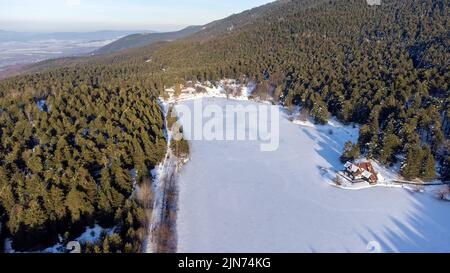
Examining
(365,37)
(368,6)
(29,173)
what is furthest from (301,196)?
(368,6)

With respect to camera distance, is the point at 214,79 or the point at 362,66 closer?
the point at 362,66

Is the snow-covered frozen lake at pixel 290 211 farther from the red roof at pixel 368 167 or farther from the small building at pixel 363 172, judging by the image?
the red roof at pixel 368 167

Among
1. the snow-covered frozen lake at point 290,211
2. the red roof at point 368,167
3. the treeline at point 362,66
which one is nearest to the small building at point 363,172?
the red roof at point 368,167

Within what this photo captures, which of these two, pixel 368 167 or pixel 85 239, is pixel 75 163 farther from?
pixel 368 167

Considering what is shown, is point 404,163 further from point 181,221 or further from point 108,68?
point 108,68

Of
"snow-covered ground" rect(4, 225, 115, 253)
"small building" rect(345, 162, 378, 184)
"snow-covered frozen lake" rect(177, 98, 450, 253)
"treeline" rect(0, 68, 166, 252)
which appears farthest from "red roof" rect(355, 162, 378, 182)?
"snow-covered ground" rect(4, 225, 115, 253)

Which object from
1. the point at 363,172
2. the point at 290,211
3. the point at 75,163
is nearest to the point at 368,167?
the point at 363,172

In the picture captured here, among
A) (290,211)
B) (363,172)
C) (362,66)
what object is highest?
(362,66)
